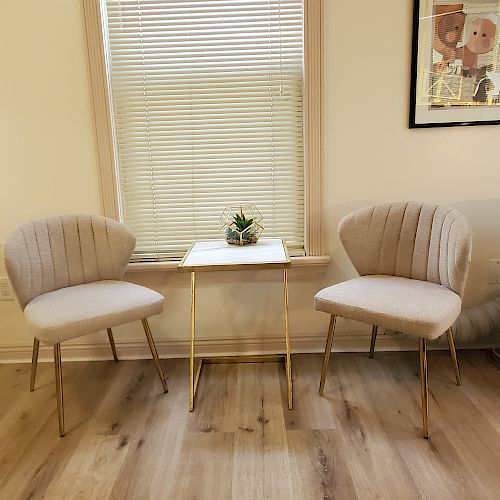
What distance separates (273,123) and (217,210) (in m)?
0.53

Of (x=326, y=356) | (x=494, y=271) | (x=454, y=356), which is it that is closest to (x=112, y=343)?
(x=326, y=356)

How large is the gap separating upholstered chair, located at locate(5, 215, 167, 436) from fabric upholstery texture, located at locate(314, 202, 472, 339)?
0.83m

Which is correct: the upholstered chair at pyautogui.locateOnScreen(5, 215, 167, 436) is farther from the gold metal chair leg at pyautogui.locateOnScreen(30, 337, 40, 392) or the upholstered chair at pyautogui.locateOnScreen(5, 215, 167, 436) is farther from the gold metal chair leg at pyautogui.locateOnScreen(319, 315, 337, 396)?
the gold metal chair leg at pyautogui.locateOnScreen(319, 315, 337, 396)

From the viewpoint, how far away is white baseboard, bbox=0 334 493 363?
2461mm

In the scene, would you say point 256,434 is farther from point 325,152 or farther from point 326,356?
point 325,152

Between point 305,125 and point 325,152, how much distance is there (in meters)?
0.17

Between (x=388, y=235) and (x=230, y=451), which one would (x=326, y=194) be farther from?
(x=230, y=451)

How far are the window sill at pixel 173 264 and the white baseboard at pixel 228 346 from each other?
40 centimetres

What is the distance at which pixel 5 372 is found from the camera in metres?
2.37

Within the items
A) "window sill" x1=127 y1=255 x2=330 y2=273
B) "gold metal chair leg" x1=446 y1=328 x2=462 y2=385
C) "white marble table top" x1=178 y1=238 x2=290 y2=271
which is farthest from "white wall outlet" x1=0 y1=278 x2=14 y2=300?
"gold metal chair leg" x1=446 y1=328 x2=462 y2=385

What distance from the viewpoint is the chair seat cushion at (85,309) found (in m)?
1.73

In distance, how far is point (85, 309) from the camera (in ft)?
6.01

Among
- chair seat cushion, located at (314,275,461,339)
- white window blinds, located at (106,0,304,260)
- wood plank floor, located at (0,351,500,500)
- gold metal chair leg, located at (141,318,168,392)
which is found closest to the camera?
wood plank floor, located at (0,351,500,500)

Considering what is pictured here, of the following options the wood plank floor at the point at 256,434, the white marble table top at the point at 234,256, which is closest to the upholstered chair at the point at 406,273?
the wood plank floor at the point at 256,434
